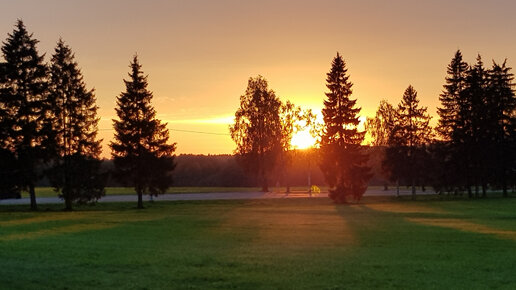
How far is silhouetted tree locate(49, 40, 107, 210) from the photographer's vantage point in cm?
Answer: 4797

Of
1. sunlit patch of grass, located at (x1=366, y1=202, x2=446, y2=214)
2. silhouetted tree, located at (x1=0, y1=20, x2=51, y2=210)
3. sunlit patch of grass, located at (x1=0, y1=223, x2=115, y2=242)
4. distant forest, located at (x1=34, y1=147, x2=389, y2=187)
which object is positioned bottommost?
sunlit patch of grass, located at (x1=366, y1=202, x2=446, y2=214)

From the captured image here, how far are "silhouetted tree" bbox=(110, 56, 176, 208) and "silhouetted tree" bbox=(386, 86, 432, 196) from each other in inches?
1131

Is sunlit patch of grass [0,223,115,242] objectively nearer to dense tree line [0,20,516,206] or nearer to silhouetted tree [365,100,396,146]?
dense tree line [0,20,516,206]

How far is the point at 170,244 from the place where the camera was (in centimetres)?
1861

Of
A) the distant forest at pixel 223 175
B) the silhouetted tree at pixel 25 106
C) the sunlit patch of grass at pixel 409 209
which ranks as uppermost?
Answer: the silhouetted tree at pixel 25 106

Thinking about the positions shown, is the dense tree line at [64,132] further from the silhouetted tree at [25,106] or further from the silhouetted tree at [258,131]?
the silhouetted tree at [258,131]

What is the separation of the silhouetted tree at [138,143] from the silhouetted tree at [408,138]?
1131 inches

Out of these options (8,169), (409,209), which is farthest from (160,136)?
(409,209)

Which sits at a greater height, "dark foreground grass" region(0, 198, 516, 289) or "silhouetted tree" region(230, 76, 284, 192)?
"silhouetted tree" region(230, 76, 284, 192)

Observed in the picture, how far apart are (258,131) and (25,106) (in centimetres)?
3858

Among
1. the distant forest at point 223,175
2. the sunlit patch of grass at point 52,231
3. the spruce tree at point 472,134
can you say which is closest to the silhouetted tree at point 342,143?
the spruce tree at point 472,134

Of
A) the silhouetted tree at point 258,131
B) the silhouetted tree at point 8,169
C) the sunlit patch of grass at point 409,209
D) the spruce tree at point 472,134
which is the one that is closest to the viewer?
the sunlit patch of grass at point 409,209

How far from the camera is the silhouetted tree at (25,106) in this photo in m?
46.1

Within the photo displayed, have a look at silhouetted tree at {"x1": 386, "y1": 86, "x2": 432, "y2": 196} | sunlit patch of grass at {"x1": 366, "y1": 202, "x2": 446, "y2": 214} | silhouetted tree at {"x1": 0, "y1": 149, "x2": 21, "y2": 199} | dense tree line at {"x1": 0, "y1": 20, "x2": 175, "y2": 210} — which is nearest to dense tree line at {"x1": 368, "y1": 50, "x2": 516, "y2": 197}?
silhouetted tree at {"x1": 386, "y1": 86, "x2": 432, "y2": 196}
